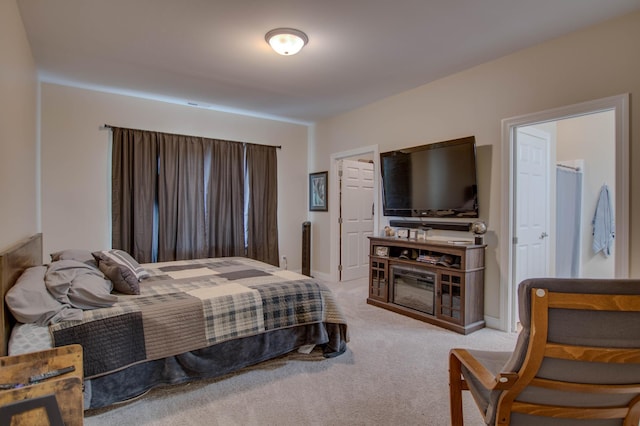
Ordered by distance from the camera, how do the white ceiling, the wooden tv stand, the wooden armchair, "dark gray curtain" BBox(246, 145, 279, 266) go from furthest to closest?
"dark gray curtain" BBox(246, 145, 279, 266) < the wooden tv stand < the white ceiling < the wooden armchair

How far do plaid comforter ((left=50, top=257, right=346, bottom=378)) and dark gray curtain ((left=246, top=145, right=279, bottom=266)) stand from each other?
207 centimetres

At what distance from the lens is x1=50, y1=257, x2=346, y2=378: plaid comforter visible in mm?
1895

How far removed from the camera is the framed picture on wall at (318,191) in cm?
556

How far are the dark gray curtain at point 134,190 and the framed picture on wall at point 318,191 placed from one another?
251 cm

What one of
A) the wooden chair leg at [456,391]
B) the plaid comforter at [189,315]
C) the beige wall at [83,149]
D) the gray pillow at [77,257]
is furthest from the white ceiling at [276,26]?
the wooden chair leg at [456,391]

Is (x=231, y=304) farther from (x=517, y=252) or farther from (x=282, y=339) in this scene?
(x=517, y=252)

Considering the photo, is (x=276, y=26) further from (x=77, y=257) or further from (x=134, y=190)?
(x=134, y=190)

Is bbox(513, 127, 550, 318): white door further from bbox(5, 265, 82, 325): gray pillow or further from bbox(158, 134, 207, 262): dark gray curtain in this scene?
bbox(158, 134, 207, 262): dark gray curtain

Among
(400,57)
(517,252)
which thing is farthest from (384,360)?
(400,57)

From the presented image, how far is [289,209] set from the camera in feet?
18.7

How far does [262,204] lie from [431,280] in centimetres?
287

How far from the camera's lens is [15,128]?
238 centimetres

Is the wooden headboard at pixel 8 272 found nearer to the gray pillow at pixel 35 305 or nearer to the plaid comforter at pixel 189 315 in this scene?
the gray pillow at pixel 35 305

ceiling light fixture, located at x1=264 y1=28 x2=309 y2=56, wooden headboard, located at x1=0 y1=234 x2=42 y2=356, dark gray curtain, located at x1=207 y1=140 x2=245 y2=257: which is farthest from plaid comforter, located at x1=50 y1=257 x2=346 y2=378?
ceiling light fixture, located at x1=264 y1=28 x2=309 y2=56
